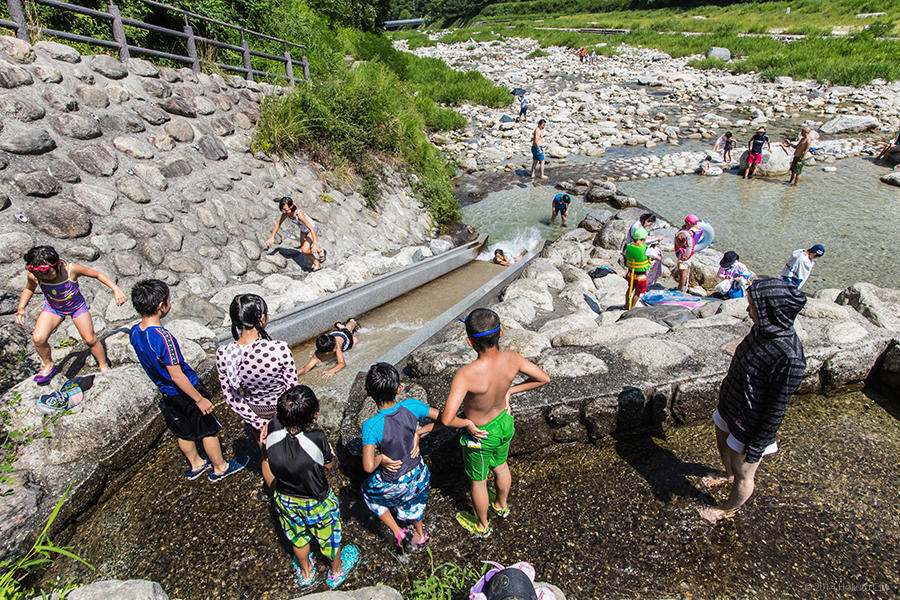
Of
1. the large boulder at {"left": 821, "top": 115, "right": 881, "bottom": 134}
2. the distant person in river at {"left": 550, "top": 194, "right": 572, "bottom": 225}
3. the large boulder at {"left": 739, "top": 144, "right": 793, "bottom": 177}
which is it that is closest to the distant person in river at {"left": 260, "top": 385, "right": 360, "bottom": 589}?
the distant person in river at {"left": 550, "top": 194, "right": 572, "bottom": 225}

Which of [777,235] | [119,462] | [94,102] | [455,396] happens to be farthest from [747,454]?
[777,235]

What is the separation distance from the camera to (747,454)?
3.03 m

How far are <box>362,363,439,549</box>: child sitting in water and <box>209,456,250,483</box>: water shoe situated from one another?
164cm

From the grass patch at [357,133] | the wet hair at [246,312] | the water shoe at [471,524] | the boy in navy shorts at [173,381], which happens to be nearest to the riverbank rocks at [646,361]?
the water shoe at [471,524]

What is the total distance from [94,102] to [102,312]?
138 inches

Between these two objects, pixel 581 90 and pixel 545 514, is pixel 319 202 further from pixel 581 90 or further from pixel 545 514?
pixel 581 90

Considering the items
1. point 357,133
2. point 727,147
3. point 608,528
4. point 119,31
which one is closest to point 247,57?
point 357,133

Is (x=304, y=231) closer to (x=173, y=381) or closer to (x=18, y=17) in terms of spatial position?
(x=18, y=17)

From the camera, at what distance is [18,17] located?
6.33m

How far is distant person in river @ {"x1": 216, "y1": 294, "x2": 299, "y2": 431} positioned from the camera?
3.13 metres

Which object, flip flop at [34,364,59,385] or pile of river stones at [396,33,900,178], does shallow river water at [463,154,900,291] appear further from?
flip flop at [34,364,59,385]

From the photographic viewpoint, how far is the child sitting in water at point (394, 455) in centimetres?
275

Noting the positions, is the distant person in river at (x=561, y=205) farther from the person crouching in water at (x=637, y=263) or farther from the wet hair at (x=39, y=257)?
the wet hair at (x=39, y=257)

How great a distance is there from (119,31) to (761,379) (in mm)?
9898
